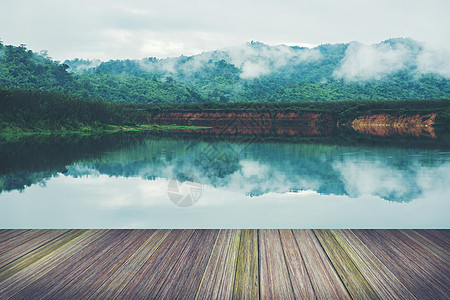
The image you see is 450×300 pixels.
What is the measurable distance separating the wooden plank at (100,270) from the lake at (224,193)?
76 centimetres

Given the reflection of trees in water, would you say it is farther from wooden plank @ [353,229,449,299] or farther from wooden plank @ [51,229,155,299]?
wooden plank @ [51,229,155,299]

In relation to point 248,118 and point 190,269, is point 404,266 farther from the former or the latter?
point 248,118

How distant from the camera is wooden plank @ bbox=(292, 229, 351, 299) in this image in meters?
2.76

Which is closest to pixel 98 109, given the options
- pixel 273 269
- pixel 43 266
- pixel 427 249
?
pixel 43 266

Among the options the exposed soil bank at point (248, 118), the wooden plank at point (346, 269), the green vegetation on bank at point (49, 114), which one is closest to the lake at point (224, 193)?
the wooden plank at point (346, 269)

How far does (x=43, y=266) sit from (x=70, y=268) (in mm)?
241

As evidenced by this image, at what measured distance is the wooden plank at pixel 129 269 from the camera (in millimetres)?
2754

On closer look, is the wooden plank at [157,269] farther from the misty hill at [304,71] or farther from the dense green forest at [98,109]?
the misty hill at [304,71]

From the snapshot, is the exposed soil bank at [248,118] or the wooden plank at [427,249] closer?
the wooden plank at [427,249]

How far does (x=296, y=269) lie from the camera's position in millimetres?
3129

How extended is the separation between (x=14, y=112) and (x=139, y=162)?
787 inches

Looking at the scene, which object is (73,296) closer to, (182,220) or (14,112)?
(182,220)

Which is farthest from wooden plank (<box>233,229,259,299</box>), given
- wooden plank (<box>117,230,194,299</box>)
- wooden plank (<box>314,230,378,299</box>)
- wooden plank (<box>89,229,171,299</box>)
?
wooden plank (<box>89,229,171,299</box>)

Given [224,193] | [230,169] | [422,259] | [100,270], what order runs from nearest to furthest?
[100,270] → [422,259] → [224,193] → [230,169]
